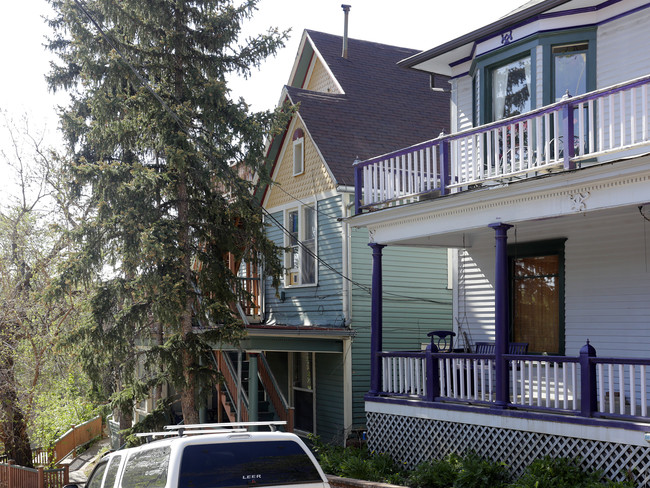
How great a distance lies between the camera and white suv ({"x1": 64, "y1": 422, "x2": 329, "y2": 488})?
7184 millimetres

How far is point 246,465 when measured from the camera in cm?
741

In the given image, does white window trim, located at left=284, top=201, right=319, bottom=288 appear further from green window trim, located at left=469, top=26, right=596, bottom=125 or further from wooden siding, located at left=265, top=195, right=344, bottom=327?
green window trim, located at left=469, top=26, right=596, bottom=125

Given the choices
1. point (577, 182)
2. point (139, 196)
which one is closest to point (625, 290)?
point (577, 182)

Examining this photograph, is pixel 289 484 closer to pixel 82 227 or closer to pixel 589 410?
pixel 589 410

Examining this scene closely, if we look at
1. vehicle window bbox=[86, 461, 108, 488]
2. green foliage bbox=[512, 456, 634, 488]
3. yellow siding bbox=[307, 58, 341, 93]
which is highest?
yellow siding bbox=[307, 58, 341, 93]

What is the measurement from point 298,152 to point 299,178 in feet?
2.39

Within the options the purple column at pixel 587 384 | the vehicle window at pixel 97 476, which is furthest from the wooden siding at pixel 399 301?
the vehicle window at pixel 97 476

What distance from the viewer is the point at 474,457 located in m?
12.4

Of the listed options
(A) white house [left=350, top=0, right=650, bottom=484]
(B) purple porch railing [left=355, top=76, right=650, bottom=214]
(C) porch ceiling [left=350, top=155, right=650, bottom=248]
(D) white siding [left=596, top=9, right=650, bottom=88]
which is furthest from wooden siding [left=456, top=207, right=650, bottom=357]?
(D) white siding [left=596, top=9, right=650, bottom=88]

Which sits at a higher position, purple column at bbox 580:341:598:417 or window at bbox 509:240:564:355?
window at bbox 509:240:564:355

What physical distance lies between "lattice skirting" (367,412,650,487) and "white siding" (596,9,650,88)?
6.16m

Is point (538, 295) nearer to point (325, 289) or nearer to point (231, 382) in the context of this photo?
point (325, 289)

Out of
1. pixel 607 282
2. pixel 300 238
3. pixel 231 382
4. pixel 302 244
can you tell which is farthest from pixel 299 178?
pixel 607 282

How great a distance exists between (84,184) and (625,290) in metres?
10.0
